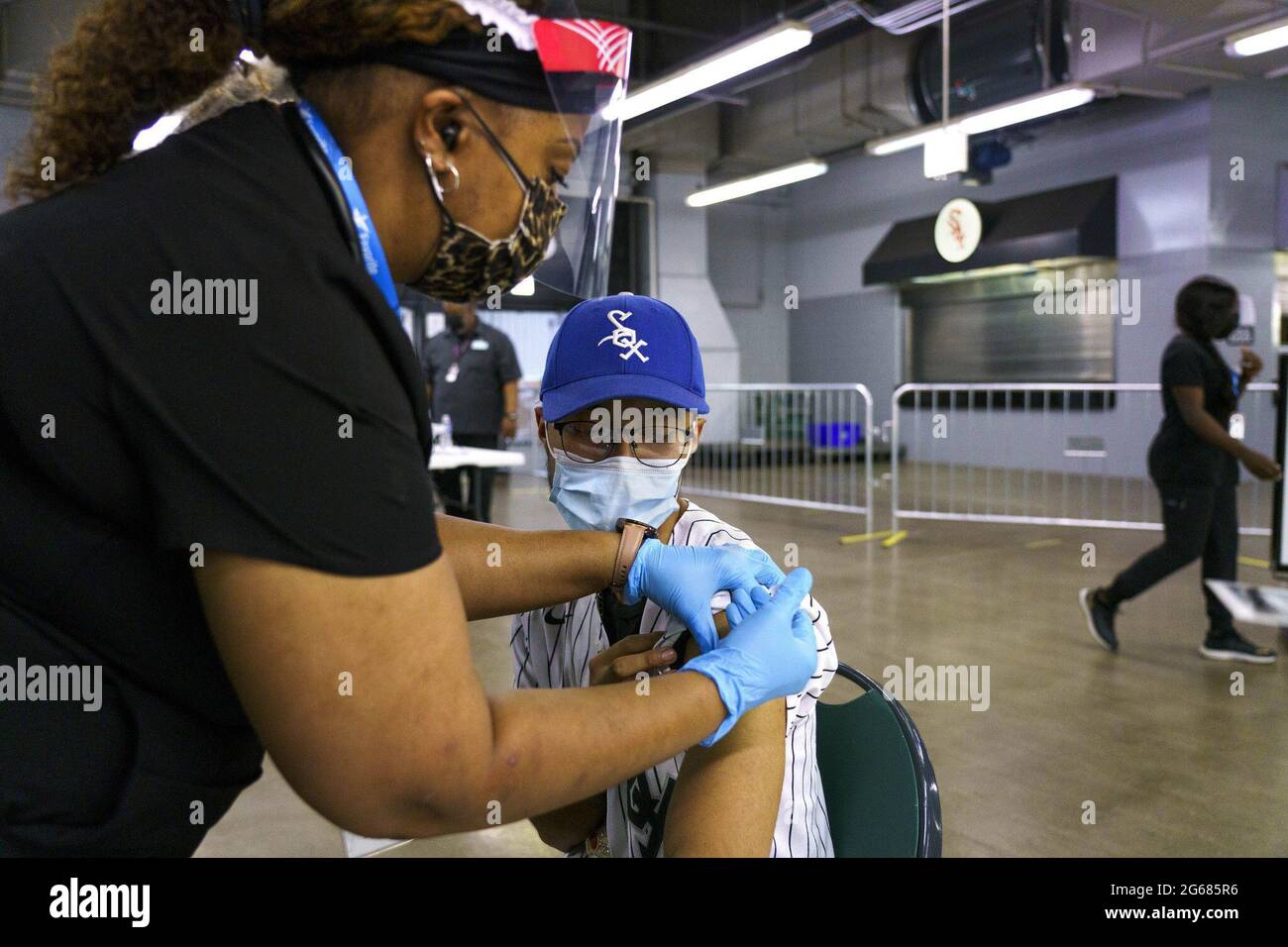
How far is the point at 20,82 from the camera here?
7324mm

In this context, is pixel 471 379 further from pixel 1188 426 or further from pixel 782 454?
pixel 782 454

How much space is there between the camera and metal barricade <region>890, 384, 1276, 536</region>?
817cm

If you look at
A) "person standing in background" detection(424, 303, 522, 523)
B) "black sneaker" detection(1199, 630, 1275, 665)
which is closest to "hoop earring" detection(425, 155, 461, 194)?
"black sneaker" detection(1199, 630, 1275, 665)

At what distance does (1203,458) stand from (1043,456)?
7895mm

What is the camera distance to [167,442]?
0.61 m

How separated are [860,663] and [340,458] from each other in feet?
12.5

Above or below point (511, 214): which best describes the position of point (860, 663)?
below

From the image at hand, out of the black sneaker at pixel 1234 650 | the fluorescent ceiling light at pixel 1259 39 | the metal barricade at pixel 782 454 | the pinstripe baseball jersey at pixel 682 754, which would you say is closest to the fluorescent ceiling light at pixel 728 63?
the metal barricade at pixel 782 454

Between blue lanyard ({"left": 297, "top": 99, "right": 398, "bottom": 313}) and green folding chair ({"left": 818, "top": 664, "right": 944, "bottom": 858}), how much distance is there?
0.88 metres

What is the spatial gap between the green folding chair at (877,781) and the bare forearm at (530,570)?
1.49 feet

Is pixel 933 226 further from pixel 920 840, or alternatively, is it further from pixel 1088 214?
pixel 920 840

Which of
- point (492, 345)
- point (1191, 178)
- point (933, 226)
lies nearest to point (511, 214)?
point (492, 345)

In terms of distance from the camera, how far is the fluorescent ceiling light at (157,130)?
0.76 metres

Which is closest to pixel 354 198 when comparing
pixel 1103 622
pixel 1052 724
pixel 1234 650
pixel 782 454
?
pixel 1052 724
